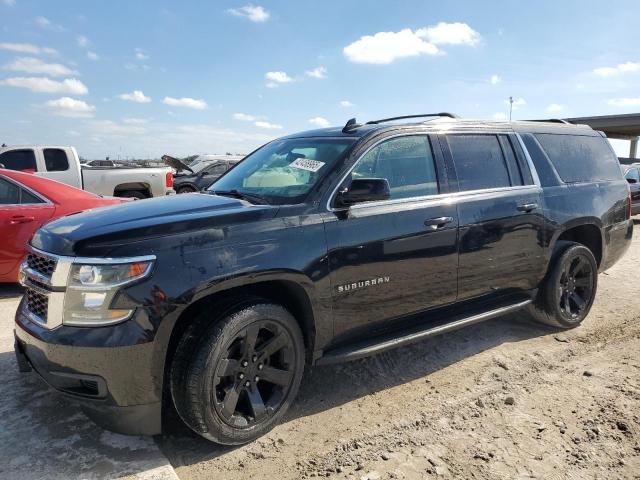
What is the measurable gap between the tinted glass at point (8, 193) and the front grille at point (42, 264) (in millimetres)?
3232

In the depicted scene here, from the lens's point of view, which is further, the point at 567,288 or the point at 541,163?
the point at 567,288

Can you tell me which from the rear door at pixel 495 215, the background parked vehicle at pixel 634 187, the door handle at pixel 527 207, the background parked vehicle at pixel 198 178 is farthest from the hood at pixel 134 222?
the background parked vehicle at pixel 198 178

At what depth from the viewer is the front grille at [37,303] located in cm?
282

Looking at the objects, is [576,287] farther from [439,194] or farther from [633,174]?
[633,174]

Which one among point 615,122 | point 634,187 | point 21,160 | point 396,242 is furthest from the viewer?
point 615,122

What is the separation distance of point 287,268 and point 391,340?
3.30 feet

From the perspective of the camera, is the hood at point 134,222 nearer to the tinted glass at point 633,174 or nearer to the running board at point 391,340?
the running board at point 391,340

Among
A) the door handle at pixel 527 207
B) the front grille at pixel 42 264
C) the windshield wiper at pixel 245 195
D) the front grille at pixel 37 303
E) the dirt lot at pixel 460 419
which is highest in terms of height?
the windshield wiper at pixel 245 195

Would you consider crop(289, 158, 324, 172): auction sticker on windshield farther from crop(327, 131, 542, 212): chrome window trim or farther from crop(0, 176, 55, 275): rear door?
crop(0, 176, 55, 275): rear door

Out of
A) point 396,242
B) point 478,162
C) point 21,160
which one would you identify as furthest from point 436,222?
point 21,160

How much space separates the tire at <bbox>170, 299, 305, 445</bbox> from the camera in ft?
9.14

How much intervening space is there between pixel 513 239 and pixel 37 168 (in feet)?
32.9

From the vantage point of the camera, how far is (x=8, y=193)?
5.88 metres

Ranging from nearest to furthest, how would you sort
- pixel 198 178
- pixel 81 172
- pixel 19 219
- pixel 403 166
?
pixel 403 166, pixel 19 219, pixel 81 172, pixel 198 178
